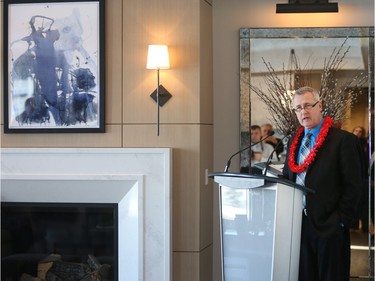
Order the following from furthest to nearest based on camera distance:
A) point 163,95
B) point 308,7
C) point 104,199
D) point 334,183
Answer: point 308,7 → point 104,199 → point 163,95 → point 334,183

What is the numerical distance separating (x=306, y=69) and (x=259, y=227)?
6.61ft

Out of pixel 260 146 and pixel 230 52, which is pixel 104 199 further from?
pixel 230 52

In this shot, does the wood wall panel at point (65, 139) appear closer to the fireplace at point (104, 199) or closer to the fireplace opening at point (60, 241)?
Result: the fireplace at point (104, 199)

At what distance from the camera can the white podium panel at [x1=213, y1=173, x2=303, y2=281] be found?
3.18 m

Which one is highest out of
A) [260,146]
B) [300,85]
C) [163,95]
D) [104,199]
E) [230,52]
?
[230,52]

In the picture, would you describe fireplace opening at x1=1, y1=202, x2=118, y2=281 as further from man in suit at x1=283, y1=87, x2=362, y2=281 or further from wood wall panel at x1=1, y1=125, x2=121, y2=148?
man in suit at x1=283, y1=87, x2=362, y2=281

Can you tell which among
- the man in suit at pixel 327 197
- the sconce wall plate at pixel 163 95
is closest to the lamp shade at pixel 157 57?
the sconce wall plate at pixel 163 95

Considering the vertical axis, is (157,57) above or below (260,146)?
above

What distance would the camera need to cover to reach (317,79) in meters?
4.90

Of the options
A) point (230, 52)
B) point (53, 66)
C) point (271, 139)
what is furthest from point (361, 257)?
point (53, 66)

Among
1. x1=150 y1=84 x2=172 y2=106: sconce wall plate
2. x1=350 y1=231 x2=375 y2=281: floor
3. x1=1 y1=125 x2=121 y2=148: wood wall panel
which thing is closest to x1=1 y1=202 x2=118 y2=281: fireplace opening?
x1=1 y1=125 x2=121 y2=148: wood wall panel

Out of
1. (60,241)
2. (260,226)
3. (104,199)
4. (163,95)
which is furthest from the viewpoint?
(60,241)

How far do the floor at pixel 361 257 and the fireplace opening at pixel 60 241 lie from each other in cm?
184

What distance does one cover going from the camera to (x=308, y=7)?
4848 millimetres
